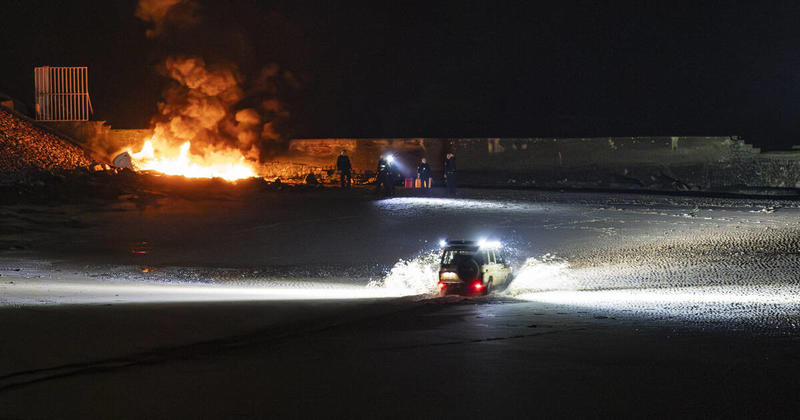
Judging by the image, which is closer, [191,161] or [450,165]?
[450,165]

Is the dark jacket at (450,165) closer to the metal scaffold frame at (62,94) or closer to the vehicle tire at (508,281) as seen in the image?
the vehicle tire at (508,281)

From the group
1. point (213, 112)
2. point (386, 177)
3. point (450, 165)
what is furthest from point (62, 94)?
point (450, 165)

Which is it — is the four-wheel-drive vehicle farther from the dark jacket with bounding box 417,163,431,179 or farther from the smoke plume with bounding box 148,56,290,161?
the smoke plume with bounding box 148,56,290,161

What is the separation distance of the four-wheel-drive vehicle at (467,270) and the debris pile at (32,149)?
79.4 feet

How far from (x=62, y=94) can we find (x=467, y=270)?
3335cm

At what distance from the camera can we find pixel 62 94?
141 ft

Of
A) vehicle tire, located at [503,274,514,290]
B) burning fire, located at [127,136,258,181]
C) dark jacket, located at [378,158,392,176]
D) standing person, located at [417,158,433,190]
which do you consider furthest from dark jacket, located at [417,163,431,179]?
Answer: vehicle tire, located at [503,274,514,290]

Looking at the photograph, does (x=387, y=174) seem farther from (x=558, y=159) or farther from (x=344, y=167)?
(x=558, y=159)

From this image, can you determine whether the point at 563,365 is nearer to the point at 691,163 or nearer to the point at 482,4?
the point at 691,163

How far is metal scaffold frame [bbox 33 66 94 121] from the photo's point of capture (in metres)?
42.6

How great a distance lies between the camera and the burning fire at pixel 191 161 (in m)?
39.7

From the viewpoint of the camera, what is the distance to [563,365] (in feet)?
29.5

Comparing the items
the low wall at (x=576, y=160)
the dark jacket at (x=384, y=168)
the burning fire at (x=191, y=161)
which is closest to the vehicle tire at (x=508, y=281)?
the dark jacket at (x=384, y=168)

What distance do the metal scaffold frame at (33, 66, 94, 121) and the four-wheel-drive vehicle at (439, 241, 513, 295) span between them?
1236 inches
